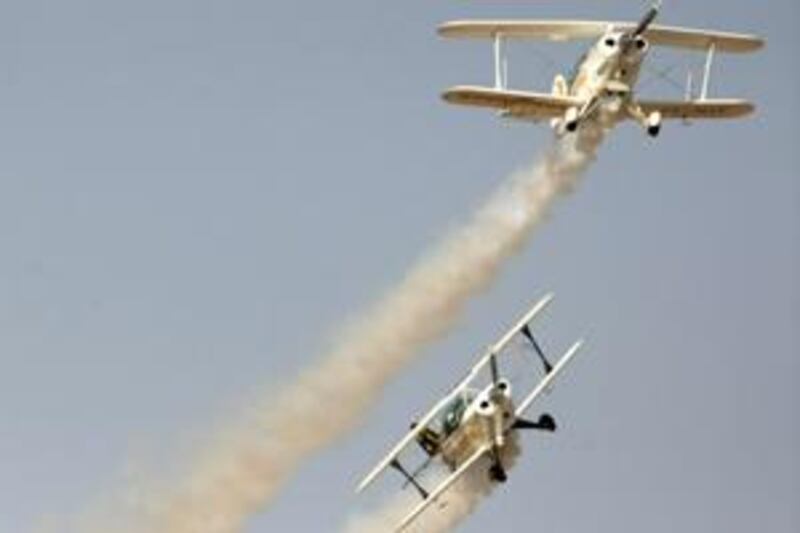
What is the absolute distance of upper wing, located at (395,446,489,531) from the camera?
99.3 metres

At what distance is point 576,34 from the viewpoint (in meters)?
107

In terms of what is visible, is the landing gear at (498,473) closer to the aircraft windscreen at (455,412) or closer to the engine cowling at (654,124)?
the aircraft windscreen at (455,412)

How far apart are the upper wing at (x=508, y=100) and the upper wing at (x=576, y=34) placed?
6344mm

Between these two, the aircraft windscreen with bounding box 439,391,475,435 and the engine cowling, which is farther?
the aircraft windscreen with bounding box 439,391,475,435

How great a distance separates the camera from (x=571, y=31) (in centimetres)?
10744

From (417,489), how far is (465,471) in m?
2.20

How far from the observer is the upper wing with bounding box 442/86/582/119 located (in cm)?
9938

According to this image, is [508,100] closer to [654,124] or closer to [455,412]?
[654,124]

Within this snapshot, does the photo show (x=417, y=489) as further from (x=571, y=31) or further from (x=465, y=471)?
(x=571, y=31)

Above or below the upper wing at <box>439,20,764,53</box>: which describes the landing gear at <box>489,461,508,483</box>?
below

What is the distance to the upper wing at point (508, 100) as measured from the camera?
99.4m

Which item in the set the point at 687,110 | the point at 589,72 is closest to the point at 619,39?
the point at 589,72

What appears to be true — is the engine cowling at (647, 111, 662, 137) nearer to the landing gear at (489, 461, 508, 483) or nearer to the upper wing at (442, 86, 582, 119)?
the upper wing at (442, 86, 582, 119)

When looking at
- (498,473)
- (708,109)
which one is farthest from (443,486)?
(708,109)
